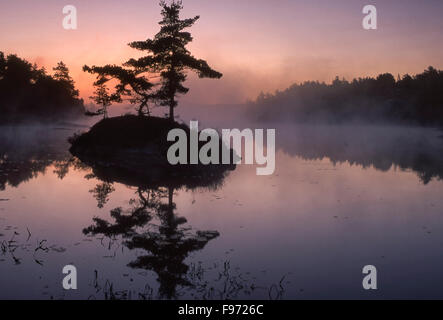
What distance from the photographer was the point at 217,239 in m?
13.1

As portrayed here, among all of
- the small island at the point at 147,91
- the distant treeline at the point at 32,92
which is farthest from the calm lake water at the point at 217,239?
the distant treeline at the point at 32,92

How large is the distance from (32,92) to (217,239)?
9725 cm

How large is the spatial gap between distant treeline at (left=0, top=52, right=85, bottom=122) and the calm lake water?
76.2 m

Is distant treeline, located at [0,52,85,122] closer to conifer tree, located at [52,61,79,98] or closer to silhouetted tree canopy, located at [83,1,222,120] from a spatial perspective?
conifer tree, located at [52,61,79,98]

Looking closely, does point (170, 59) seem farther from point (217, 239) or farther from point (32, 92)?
point (32, 92)

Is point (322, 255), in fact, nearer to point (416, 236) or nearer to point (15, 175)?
point (416, 236)

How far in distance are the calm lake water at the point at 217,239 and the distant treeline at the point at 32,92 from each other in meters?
76.2

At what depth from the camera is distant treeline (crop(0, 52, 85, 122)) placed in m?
87.5

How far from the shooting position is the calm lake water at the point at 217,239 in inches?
371

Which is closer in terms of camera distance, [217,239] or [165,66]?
[217,239]

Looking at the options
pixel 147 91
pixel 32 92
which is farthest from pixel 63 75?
pixel 147 91

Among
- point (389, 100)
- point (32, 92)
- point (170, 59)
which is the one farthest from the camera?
point (389, 100)
